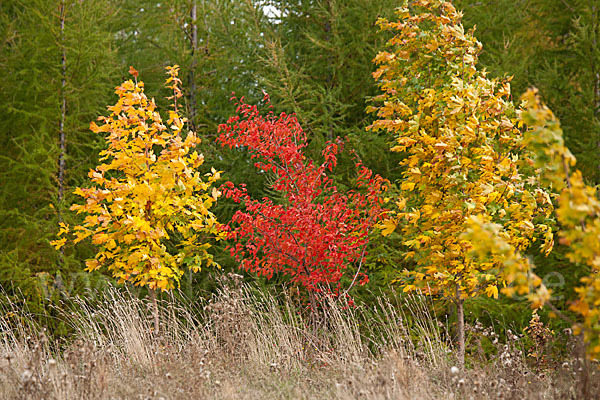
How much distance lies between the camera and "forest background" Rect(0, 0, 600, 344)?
8305 mm

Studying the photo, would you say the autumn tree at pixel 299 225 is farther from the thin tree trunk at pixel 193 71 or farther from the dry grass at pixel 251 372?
the thin tree trunk at pixel 193 71

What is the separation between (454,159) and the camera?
5.01m

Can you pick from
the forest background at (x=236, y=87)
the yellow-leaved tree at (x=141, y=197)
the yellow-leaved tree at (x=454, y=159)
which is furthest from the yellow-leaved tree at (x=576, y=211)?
the forest background at (x=236, y=87)

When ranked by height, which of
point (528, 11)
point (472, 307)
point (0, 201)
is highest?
point (528, 11)

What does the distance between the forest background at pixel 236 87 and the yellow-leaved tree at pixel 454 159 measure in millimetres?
2168

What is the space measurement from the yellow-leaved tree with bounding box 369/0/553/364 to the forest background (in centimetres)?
217

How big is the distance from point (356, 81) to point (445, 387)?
19.6 ft

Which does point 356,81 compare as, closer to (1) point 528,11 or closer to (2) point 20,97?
(1) point 528,11

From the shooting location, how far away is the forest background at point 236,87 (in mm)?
8305

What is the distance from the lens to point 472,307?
26.0 ft

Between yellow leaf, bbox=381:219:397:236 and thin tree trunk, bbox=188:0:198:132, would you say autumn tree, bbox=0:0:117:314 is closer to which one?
thin tree trunk, bbox=188:0:198:132

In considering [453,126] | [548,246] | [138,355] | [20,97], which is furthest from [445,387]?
[20,97]

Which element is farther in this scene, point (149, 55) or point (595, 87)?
point (149, 55)

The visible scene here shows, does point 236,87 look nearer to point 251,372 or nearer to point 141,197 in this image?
point 141,197
